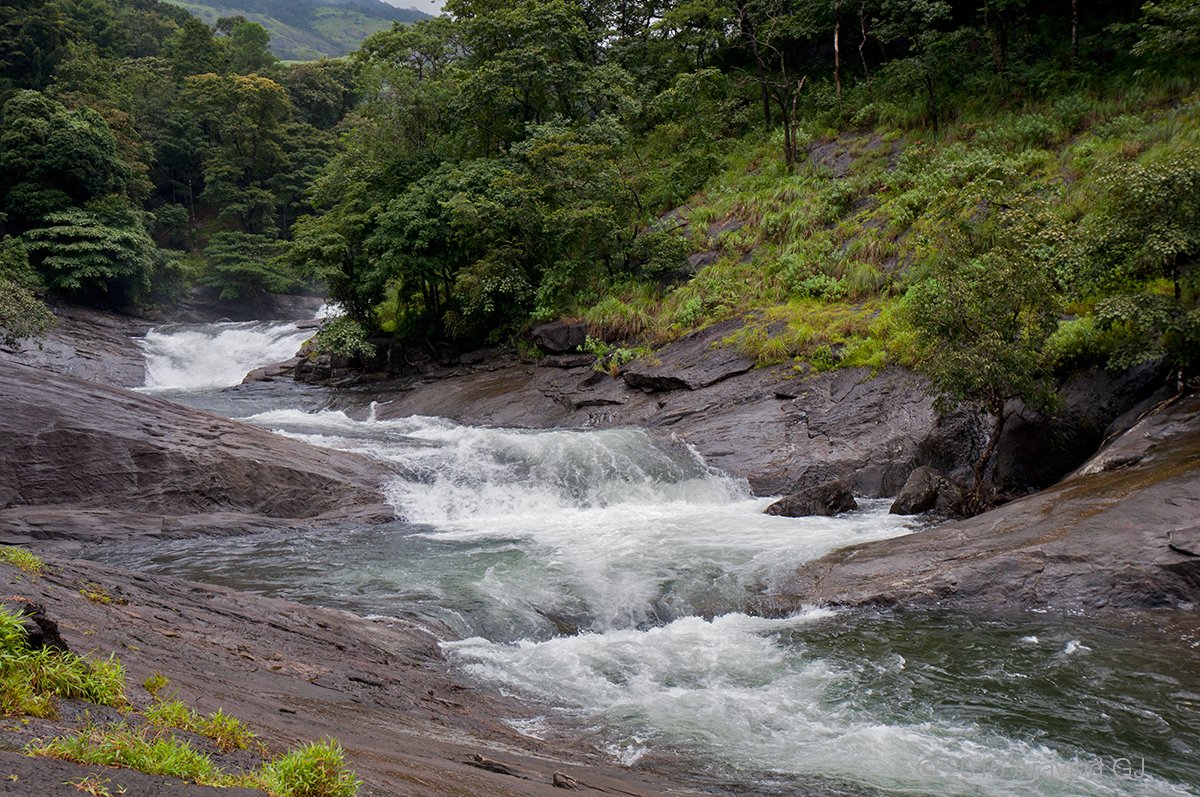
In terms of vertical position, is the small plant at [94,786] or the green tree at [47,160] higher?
the green tree at [47,160]

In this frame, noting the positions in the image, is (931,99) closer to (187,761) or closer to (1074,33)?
(1074,33)

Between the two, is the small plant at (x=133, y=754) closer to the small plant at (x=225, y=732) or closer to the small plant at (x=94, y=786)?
the small plant at (x=94, y=786)

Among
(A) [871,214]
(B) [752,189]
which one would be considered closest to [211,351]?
(B) [752,189]

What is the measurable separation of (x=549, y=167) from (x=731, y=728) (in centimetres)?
2120

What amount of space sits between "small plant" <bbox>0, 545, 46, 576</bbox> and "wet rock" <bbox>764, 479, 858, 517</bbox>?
39.1 ft

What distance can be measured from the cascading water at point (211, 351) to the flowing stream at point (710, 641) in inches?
797

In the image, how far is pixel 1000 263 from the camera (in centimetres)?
1354

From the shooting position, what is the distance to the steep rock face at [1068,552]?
31.9ft

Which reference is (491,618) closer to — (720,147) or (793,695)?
(793,695)

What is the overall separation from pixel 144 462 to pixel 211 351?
23.9 m

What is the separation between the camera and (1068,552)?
1028cm

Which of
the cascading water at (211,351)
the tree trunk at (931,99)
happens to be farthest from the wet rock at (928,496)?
the cascading water at (211,351)

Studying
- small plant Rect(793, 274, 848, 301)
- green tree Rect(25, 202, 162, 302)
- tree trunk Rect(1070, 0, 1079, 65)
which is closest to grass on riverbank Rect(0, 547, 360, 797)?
small plant Rect(793, 274, 848, 301)

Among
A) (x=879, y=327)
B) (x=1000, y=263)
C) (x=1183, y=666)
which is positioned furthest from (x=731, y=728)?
(x=879, y=327)
